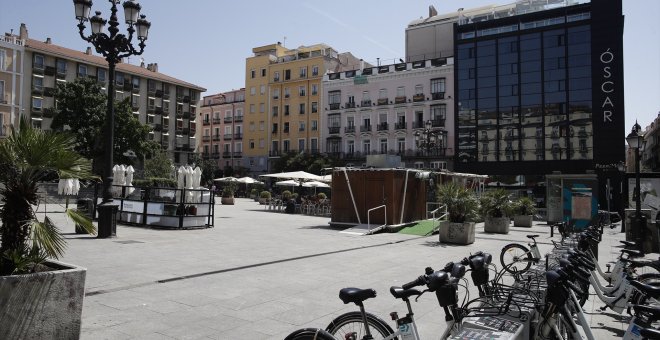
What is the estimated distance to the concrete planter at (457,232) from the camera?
47.0 ft

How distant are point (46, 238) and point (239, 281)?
152 inches

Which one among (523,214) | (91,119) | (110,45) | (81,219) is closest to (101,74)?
(91,119)

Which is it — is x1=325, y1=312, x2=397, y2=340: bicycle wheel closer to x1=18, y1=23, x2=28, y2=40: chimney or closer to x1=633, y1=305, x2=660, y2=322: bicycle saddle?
x1=633, y1=305, x2=660, y2=322: bicycle saddle

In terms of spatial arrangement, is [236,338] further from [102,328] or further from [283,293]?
[283,293]

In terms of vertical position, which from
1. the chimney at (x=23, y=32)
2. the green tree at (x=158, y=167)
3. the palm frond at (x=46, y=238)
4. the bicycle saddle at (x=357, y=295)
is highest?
the chimney at (x=23, y=32)

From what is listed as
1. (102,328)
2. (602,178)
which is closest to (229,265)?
(102,328)

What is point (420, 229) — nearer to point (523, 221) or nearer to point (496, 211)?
point (496, 211)

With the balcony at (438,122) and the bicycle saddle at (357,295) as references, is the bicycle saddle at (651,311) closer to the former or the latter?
the bicycle saddle at (357,295)

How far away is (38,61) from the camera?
181 feet

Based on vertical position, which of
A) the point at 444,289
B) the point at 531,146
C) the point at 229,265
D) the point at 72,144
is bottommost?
the point at 229,265

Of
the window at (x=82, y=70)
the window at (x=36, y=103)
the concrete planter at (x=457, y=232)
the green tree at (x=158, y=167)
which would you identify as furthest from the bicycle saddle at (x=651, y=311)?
the window at (x=82, y=70)

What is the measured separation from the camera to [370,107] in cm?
5912

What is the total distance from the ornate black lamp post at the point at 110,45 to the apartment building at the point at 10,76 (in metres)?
45.6

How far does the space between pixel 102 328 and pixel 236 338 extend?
4.73 feet
